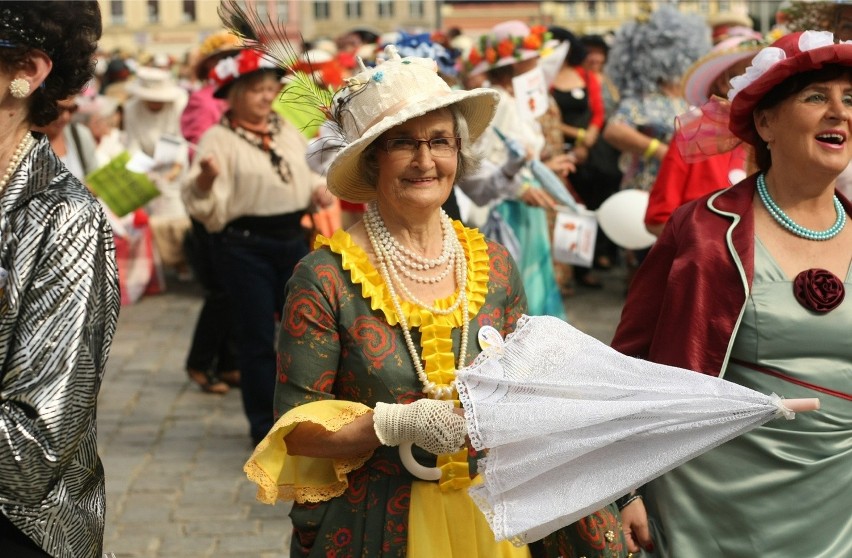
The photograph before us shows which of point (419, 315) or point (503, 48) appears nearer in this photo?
point (419, 315)

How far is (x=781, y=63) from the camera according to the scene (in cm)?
340

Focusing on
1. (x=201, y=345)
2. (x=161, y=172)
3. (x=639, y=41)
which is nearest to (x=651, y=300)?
(x=161, y=172)

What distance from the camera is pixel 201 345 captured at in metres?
8.55

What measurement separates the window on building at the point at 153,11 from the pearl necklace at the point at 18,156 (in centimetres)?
5238

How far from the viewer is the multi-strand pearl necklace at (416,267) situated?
3193 millimetres

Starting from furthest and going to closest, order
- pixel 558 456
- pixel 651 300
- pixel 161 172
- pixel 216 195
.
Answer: pixel 161 172, pixel 216 195, pixel 651 300, pixel 558 456

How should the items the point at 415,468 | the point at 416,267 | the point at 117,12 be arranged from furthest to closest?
the point at 117,12
the point at 416,267
the point at 415,468

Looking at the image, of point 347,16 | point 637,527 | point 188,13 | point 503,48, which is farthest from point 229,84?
point 347,16

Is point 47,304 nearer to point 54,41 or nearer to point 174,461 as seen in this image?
point 54,41

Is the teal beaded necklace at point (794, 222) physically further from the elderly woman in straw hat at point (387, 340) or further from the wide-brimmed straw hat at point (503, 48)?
the wide-brimmed straw hat at point (503, 48)

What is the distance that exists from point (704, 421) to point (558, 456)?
356mm

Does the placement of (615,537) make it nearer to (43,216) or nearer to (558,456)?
(558,456)

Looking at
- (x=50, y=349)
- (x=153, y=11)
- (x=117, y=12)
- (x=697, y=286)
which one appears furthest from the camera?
(x=153, y=11)

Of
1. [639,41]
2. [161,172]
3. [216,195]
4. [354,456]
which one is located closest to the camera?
[354,456]
